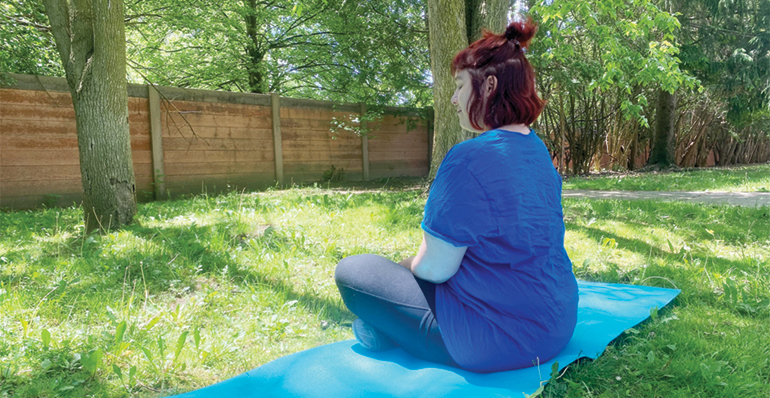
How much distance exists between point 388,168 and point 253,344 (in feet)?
31.3

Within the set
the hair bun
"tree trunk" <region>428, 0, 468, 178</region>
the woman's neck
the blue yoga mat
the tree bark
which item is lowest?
the blue yoga mat

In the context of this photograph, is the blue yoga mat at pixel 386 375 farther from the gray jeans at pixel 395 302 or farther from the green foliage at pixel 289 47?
the green foliage at pixel 289 47

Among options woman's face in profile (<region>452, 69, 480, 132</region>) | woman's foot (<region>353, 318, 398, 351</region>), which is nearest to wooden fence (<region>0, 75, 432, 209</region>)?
woman's foot (<region>353, 318, 398, 351</region>)

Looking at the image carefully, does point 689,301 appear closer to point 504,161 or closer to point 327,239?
point 504,161

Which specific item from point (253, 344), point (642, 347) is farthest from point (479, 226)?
point (253, 344)

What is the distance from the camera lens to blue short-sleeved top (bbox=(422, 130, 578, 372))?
1.50 m

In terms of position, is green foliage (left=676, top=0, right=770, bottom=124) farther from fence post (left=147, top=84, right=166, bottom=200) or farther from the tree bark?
fence post (left=147, top=84, right=166, bottom=200)

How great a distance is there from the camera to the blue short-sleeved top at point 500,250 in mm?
1503

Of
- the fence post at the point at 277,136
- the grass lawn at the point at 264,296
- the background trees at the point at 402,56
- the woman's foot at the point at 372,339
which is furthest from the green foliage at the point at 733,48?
the woman's foot at the point at 372,339

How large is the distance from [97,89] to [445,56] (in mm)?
4001

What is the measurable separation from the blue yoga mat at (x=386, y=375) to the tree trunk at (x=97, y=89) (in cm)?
301

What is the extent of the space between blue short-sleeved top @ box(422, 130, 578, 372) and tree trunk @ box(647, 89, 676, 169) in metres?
14.4

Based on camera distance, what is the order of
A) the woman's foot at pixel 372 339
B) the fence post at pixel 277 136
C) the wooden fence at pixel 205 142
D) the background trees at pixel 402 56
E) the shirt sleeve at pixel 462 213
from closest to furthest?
the shirt sleeve at pixel 462 213
the woman's foot at pixel 372 339
the wooden fence at pixel 205 142
the fence post at pixel 277 136
the background trees at pixel 402 56

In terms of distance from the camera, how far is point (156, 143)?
766cm
